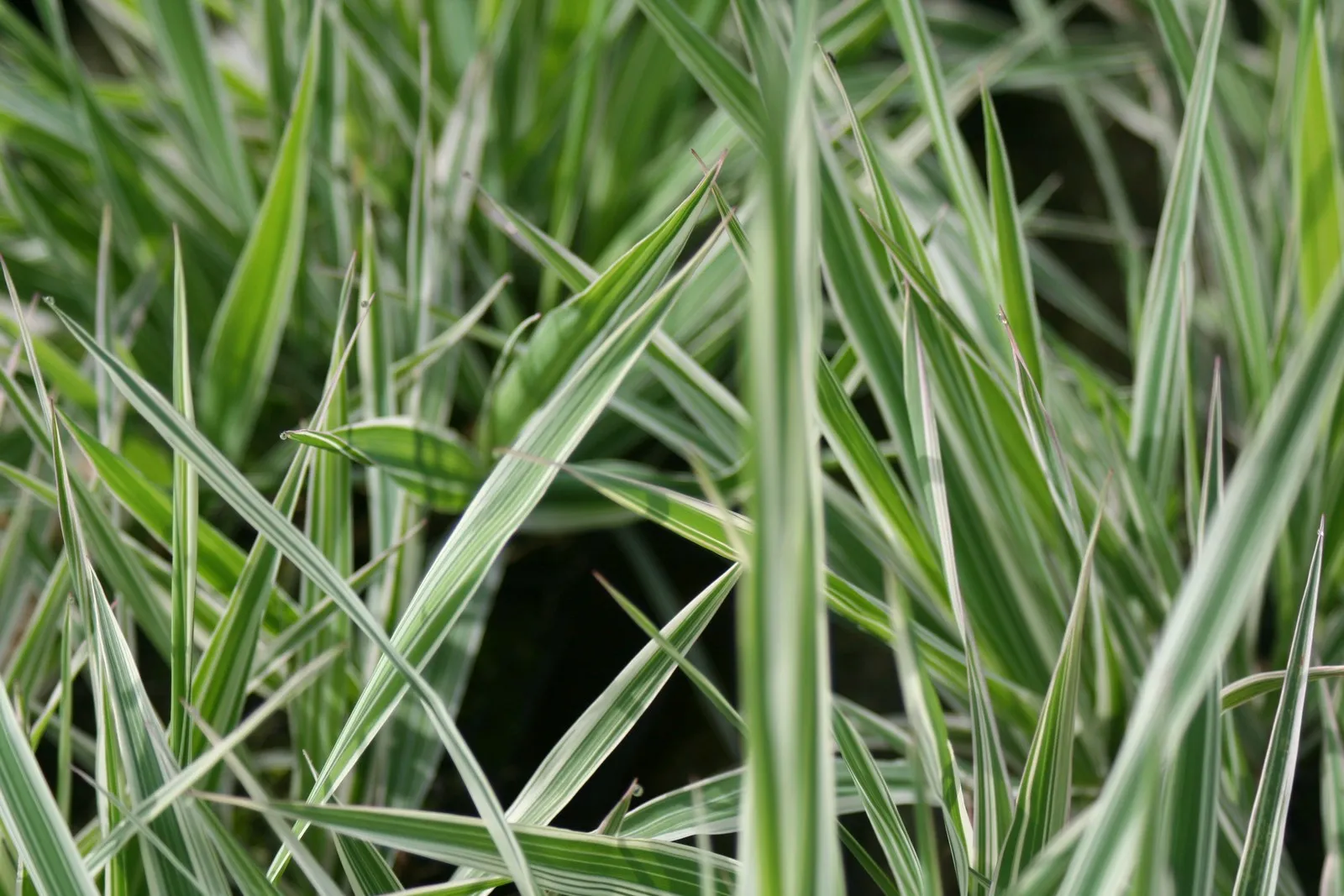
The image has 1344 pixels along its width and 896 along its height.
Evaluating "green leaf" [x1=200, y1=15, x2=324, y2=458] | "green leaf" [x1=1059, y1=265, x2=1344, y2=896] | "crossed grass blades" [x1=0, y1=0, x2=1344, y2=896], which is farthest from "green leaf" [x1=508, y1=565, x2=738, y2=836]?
"green leaf" [x1=200, y1=15, x2=324, y2=458]

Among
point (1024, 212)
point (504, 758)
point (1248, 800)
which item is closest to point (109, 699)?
point (504, 758)

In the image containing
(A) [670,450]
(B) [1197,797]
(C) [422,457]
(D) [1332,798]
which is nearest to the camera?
(B) [1197,797]

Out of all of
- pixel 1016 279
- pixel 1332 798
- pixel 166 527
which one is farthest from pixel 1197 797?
pixel 166 527

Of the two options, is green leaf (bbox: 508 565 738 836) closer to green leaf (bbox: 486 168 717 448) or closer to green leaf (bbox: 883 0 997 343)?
green leaf (bbox: 486 168 717 448)

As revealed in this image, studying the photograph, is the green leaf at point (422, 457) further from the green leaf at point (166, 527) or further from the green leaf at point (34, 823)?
the green leaf at point (34, 823)

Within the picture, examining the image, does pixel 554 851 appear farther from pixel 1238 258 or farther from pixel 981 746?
pixel 1238 258

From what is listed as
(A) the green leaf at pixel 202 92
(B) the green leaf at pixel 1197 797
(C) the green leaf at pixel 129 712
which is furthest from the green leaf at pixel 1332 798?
(A) the green leaf at pixel 202 92
